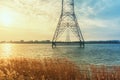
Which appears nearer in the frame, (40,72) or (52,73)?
(52,73)

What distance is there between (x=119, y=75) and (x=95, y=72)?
1673 millimetres

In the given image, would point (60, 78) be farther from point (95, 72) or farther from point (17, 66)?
point (17, 66)

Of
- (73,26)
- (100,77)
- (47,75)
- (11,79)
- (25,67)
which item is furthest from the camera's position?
(73,26)

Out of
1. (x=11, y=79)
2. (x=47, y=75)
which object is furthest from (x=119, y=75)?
(x=11, y=79)

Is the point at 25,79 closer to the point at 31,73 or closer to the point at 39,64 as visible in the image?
the point at 31,73

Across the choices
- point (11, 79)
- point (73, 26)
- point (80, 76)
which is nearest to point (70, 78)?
point (80, 76)

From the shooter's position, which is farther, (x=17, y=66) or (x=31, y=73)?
(x=17, y=66)

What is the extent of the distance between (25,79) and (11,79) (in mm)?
1237

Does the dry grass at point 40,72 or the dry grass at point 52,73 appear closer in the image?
the dry grass at point 52,73

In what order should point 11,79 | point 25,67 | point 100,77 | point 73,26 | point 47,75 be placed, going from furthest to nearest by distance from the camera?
point 73,26
point 25,67
point 47,75
point 100,77
point 11,79

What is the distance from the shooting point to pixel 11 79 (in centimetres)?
2017

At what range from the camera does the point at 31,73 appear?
24125 millimetres

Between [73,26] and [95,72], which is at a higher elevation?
[73,26]

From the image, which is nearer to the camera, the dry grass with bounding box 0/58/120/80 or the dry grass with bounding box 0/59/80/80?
the dry grass with bounding box 0/58/120/80
